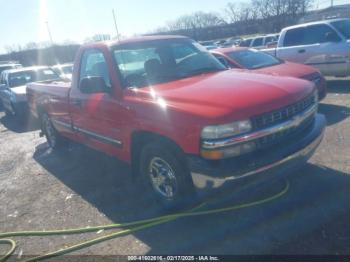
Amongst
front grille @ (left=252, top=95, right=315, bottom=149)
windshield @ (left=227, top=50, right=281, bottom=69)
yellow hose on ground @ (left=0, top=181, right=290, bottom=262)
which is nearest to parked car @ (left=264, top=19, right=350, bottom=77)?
windshield @ (left=227, top=50, right=281, bottom=69)

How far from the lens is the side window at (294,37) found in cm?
1014

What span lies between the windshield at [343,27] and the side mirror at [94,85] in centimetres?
764

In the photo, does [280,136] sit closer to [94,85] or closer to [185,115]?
[185,115]

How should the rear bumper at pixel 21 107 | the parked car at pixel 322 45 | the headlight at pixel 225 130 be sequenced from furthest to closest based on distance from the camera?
the rear bumper at pixel 21 107, the parked car at pixel 322 45, the headlight at pixel 225 130

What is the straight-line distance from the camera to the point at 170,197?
3.79 meters

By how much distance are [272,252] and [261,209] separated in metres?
0.76

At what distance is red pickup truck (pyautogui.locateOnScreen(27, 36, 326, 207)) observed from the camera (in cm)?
315

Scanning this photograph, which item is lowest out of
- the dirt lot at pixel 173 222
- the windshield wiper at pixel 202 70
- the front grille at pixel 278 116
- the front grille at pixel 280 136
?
the dirt lot at pixel 173 222

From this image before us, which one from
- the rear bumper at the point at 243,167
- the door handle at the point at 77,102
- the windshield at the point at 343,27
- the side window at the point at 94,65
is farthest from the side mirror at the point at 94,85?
the windshield at the point at 343,27

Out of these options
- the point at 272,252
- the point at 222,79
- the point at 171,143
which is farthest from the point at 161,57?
the point at 272,252

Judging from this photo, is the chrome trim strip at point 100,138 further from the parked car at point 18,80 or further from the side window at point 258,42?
the side window at point 258,42

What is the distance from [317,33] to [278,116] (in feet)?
24.7

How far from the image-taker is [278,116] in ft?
11.1

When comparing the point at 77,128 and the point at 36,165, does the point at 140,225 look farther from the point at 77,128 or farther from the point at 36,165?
the point at 36,165
